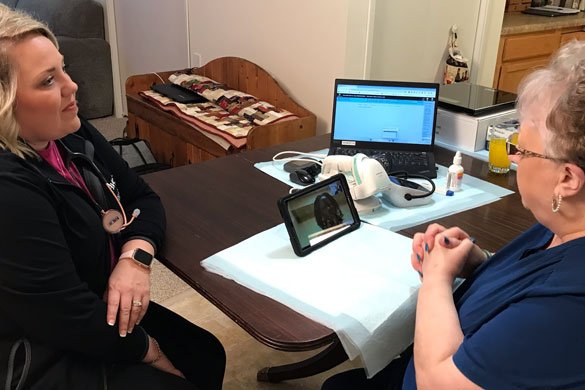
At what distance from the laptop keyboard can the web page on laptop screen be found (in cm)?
4

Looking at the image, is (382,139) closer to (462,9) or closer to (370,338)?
(370,338)

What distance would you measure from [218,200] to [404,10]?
5.36 feet

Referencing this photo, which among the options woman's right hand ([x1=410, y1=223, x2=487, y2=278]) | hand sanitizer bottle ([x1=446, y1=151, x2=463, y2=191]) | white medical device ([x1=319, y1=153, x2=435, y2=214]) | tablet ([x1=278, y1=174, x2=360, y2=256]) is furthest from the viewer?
hand sanitizer bottle ([x1=446, y1=151, x2=463, y2=191])

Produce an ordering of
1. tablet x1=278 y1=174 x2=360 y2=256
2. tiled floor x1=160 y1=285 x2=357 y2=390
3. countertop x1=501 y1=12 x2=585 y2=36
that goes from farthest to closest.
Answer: countertop x1=501 y1=12 x2=585 y2=36 → tiled floor x1=160 y1=285 x2=357 y2=390 → tablet x1=278 y1=174 x2=360 y2=256

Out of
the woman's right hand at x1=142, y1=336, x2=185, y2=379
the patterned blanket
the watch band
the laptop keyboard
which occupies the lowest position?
the woman's right hand at x1=142, y1=336, x2=185, y2=379

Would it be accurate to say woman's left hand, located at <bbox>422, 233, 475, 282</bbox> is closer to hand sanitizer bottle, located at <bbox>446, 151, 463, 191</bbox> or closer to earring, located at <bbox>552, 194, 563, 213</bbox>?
earring, located at <bbox>552, 194, 563, 213</bbox>

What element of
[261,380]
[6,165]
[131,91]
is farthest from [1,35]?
[131,91]

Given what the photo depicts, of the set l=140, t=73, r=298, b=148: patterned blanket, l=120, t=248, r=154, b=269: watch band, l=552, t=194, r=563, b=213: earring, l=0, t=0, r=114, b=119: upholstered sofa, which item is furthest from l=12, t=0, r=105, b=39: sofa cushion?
l=552, t=194, r=563, b=213: earring

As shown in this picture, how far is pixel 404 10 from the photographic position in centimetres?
268

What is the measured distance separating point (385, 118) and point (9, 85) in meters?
1.08

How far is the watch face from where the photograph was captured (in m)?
1.23

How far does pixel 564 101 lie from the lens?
2.70ft

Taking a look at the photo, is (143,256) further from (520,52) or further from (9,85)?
(520,52)

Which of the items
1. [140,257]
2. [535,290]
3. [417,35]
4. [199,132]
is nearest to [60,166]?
[140,257]
